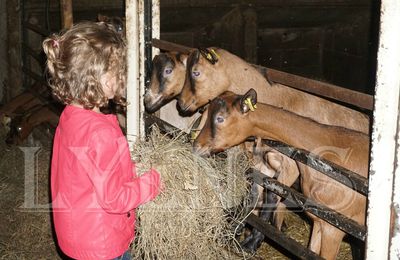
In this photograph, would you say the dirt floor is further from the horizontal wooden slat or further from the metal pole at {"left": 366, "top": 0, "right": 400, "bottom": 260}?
the metal pole at {"left": 366, "top": 0, "right": 400, "bottom": 260}

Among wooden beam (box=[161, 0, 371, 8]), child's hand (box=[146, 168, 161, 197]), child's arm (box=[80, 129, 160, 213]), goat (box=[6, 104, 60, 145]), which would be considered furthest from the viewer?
wooden beam (box=[161, 0, 371, 8])

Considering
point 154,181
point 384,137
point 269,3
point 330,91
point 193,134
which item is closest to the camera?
point 384,137

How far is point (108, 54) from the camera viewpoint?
2.62 meters

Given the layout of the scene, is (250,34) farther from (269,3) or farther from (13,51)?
(13,51)

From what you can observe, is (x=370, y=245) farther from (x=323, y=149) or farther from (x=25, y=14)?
(x=25, y=14)

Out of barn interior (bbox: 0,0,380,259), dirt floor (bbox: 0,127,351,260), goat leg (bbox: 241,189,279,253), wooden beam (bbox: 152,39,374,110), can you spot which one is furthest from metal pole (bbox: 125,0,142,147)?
barn interior (bbox: 0,0,380,259)

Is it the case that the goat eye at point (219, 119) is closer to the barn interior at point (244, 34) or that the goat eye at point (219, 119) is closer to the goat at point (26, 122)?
the barn interior at point (244, 34)

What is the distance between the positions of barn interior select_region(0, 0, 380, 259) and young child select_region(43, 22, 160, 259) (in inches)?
155

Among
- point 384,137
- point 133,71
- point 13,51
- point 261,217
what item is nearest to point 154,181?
point 384,137

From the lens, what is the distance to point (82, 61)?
2.58m

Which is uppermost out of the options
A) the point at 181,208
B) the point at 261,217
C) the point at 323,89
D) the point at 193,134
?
the point at 323,89

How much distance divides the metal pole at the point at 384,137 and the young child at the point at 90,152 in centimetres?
103

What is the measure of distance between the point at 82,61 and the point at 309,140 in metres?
1.78

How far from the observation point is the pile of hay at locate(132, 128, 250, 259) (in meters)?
3.21
